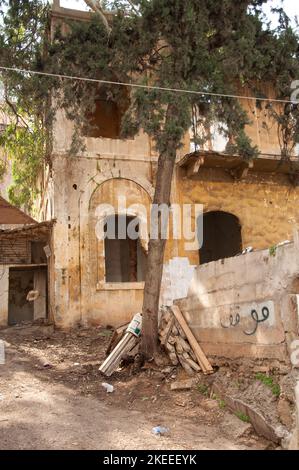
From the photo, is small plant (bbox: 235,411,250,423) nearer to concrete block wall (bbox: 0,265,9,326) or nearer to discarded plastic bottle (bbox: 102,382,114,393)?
discarded plastic bottle (bbox: 102,382,114,393)

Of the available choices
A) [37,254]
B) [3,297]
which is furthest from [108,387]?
[37,254]

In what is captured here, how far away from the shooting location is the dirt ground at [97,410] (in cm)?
603

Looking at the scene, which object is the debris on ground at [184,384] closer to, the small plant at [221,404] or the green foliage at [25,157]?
the small plant at [221,404]

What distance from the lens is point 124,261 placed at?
1781 cm

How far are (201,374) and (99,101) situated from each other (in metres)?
11.6

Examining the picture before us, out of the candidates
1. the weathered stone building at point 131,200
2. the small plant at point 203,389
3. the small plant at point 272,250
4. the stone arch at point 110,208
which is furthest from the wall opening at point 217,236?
the small plant at point 272,250

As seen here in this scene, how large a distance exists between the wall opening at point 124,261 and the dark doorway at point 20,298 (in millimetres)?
3453

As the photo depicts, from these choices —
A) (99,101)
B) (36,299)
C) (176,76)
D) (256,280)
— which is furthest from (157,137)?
(36,299)

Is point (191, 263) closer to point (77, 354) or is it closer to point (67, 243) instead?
point (67, 243)

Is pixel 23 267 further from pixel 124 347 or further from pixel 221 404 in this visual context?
pixel 221 404

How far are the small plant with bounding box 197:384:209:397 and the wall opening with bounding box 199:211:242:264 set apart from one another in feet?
34.1

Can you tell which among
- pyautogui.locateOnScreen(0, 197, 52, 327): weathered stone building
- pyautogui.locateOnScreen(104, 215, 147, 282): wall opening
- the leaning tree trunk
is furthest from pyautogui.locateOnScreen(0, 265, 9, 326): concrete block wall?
the leaning tree trunk

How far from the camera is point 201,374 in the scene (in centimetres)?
852

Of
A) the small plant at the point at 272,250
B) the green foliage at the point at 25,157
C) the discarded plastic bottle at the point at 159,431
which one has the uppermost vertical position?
the green foliage at the point at 25,157
